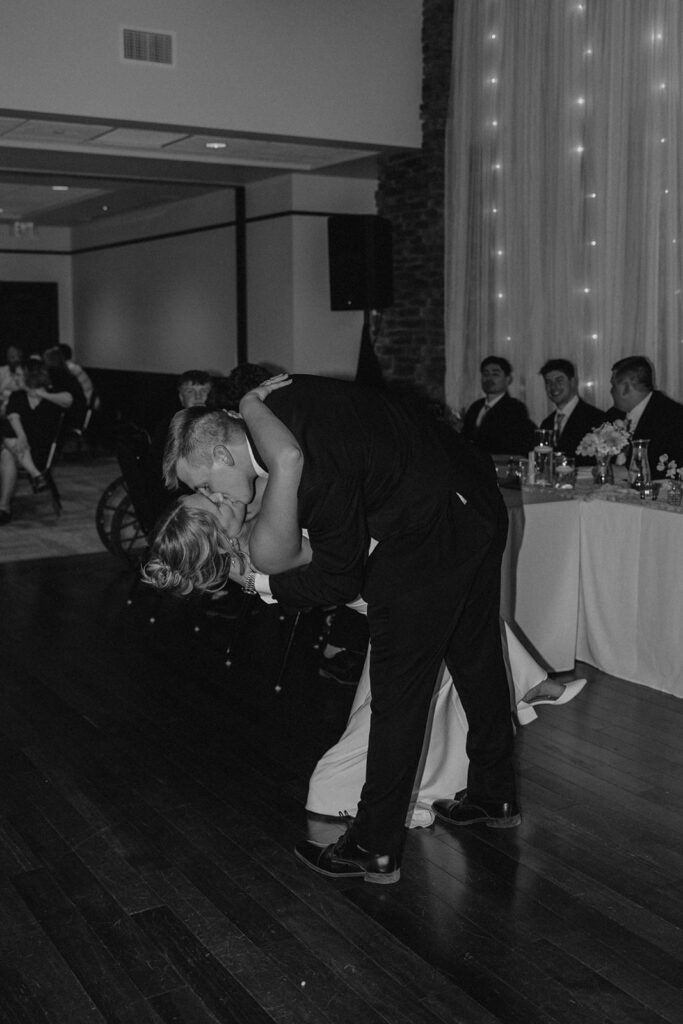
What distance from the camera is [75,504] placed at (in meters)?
9.48

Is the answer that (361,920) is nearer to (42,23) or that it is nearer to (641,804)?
(641,804)

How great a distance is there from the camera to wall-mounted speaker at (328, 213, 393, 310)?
344 inches

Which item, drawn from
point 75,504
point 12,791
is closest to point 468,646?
point 12,791

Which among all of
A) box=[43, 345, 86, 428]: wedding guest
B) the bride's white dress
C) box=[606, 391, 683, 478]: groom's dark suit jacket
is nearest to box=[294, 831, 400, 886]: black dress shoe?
the bride's white dress

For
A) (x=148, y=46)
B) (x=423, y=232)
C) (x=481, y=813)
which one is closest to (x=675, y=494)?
(x=481, y=813)

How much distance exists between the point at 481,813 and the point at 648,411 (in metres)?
2.95

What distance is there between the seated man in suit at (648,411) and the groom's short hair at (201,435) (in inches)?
130

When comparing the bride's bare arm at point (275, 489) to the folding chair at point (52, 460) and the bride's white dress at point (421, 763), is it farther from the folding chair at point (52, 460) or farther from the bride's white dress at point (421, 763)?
the folding chair at point (52, 460)

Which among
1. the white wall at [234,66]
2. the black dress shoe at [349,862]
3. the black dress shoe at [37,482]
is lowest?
the black dress shoe at [349,862]

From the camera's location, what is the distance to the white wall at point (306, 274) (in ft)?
32.4

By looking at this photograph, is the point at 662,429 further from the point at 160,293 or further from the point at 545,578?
the point at 160,293

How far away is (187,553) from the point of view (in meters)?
2.58

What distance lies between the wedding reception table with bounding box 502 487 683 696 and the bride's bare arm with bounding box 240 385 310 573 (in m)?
2.09

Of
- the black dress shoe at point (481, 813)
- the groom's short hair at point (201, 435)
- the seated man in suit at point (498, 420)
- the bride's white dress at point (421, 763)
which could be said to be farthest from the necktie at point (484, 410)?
the groom's short hair at point (201, 435)
